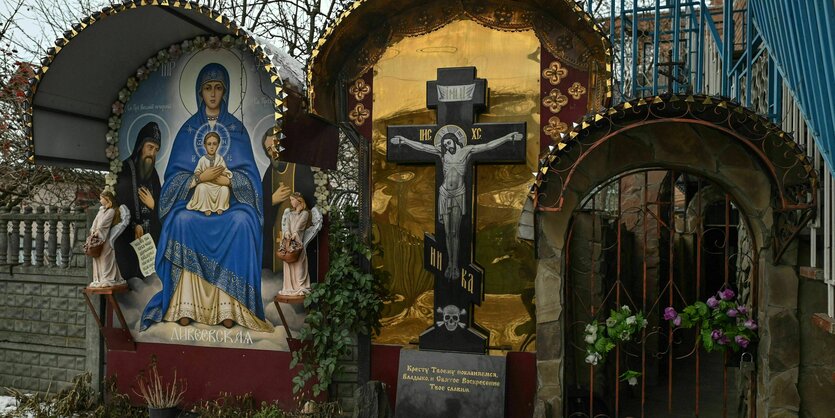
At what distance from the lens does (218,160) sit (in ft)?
25.6

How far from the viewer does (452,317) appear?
6766mm

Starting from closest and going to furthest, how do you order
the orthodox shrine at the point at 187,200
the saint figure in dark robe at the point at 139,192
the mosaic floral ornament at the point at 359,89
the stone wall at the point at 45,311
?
the mosaic floral ornament at the point at 359,89, the orthodox shrine at the point at 187,200, the saint figure in dark robe at the point at 139,192, the stone wall at the point at 45,311

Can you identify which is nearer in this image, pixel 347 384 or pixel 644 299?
pixel 644 299

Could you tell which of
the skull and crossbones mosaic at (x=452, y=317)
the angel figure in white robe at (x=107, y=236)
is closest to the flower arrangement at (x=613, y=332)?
the skull and crossbones mosaic at (x=452, y=317)

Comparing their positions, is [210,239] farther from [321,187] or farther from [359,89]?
[359,89]

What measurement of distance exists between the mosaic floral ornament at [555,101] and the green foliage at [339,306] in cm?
229

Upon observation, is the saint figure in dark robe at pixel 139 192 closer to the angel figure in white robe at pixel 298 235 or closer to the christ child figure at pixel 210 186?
the christ child figure at pixel 210 186

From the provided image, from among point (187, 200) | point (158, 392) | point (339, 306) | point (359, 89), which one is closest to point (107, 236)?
point (187, 200)

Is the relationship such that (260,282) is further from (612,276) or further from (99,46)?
A: (612,276)

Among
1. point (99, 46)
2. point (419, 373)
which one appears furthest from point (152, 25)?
point (419, 373)

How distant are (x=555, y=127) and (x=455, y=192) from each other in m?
1.15

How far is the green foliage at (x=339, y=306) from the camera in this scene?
697cm

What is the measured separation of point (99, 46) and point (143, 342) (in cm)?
341

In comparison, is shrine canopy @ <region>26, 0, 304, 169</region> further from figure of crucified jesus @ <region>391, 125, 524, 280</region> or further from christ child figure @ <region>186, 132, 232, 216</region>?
figure of crucified jesus @ <region>391, 125, 524, 280</region>
